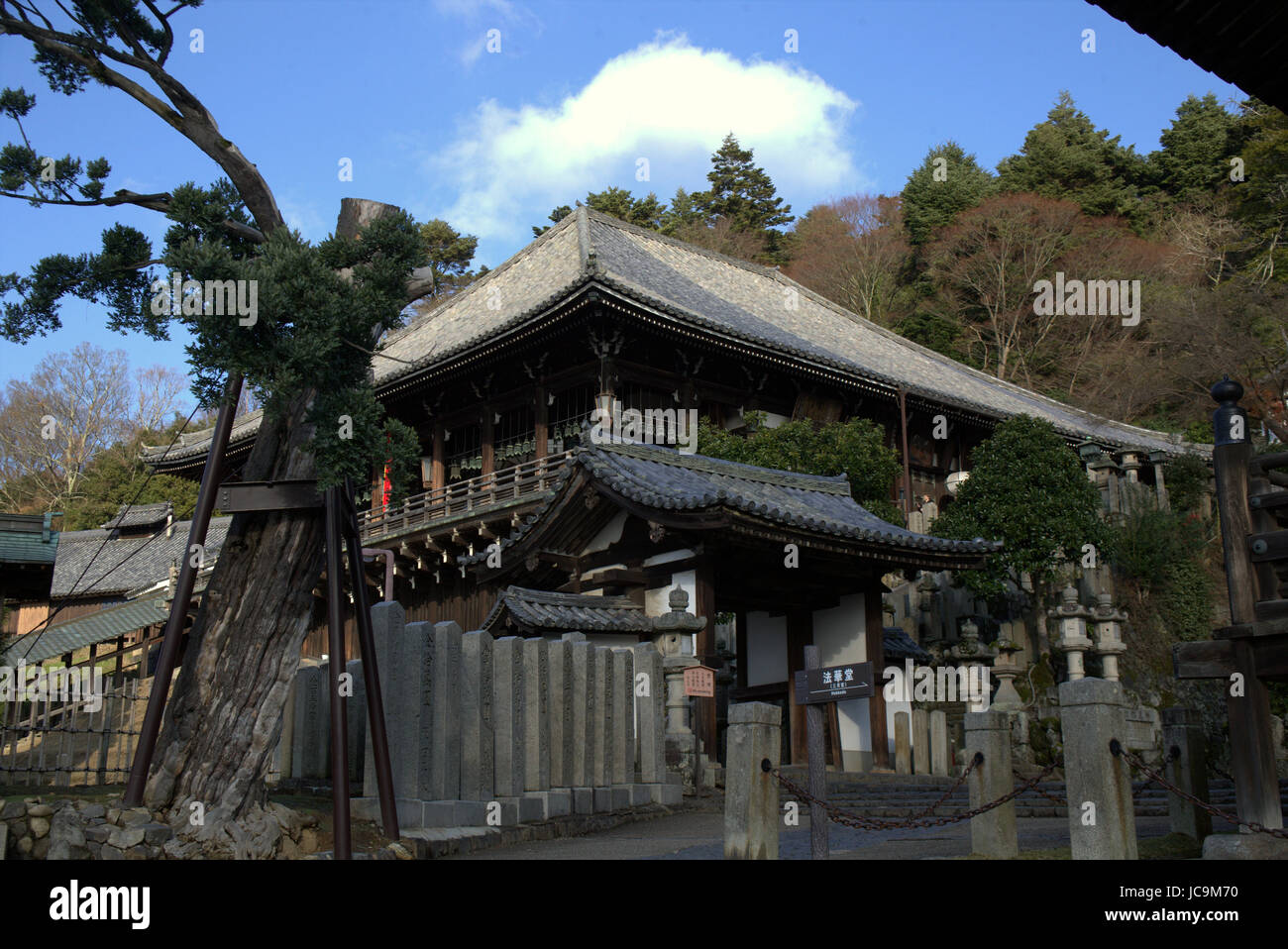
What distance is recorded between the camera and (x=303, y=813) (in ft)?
26.6

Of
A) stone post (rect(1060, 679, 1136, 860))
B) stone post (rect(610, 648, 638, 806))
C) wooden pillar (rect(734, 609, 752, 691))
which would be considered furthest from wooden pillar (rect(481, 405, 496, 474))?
stone post (rect(1060, 679, 1136, 860))

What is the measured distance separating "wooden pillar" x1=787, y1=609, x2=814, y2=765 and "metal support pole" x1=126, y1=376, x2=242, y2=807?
31.3 ft

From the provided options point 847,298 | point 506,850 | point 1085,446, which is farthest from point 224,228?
point 847,298

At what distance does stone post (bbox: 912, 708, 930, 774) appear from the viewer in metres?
14.3

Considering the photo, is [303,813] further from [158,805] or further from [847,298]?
[847,298]

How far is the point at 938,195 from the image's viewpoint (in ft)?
159

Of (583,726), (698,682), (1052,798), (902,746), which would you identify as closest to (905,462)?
(902,746)

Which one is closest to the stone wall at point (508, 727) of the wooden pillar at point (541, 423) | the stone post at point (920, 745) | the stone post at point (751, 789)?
the stone post at point (751, 789)

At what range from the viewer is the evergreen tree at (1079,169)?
45406mm

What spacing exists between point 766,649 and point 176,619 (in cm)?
1034

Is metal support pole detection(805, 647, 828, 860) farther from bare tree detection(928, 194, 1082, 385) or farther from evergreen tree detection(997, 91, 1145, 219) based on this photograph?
evergreen tree detection(997, 91, 1145, 219)

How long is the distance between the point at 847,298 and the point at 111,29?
1635 inches

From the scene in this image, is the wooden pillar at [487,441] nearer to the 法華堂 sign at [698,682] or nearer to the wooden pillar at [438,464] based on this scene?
the wooden pillar at [438,464]

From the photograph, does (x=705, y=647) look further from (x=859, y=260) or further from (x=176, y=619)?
(x=859, y=260)
